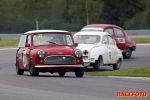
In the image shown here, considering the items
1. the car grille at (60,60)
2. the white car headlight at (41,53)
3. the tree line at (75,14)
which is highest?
the white car headlight at (41,53)

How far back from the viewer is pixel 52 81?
627 inches

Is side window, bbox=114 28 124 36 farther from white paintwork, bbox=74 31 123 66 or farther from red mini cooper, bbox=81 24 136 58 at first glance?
white paintwork, bbox=74 31 123 66

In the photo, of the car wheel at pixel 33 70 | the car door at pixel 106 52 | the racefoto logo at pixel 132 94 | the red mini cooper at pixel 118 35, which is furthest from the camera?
the red mini cooper at pixel 118 35

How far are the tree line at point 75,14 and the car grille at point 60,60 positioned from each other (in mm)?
50215

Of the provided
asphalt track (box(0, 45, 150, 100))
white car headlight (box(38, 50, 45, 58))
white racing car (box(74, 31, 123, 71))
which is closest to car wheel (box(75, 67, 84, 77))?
white car headlight (box(38, 50, 45, 58))

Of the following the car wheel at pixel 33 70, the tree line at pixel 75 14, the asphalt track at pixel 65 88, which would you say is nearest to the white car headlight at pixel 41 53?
the car wheel at pixel 33 70

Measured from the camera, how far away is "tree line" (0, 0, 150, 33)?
69875 mm

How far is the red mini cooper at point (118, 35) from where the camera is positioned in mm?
30047

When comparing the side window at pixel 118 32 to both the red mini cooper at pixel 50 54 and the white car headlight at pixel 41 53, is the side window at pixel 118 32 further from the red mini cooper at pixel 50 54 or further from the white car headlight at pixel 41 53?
the white car headlight at pixel 41 53

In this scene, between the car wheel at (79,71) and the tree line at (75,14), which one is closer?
the car wheel at (79,71)

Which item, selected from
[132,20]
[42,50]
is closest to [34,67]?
[42,50]

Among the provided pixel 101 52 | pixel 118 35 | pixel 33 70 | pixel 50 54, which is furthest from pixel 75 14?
pixel 50 54

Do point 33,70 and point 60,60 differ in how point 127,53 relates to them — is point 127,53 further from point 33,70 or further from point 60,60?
point 33,70

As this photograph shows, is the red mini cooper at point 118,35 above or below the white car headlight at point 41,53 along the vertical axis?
below
